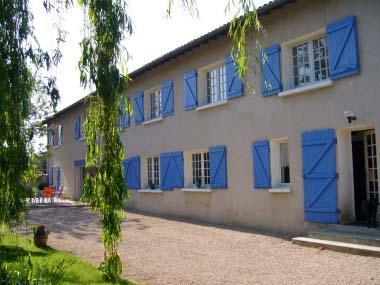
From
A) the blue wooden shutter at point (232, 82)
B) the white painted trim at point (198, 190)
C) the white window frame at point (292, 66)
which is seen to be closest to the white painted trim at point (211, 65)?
the blue wooden shutter at point (232, 82)

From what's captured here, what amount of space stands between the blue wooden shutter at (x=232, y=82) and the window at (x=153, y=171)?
5123 mm

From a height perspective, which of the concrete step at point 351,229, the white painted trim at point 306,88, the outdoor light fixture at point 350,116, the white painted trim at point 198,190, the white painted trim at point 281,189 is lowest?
the concrete step at point 351,229

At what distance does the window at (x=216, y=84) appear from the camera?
13391mm

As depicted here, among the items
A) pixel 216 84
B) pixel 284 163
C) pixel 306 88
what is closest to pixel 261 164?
pixel 284 163

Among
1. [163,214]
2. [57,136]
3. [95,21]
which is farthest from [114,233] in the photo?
[57,136]

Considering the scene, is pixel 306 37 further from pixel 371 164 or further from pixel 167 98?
pixel 167 98

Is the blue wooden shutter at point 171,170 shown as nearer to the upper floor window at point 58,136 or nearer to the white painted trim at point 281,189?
the white painted trim at point 281,189

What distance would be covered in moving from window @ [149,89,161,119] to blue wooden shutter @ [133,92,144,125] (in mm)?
336

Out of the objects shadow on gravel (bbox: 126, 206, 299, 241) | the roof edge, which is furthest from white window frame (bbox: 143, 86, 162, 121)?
shadow on gravel (bbox: 126, 206, 299, 241)

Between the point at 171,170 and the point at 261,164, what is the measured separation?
14.5ft

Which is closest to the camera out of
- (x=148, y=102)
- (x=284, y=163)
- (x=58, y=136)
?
(x=284, y=163)

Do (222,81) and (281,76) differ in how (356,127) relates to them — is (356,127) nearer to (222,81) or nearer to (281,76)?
(281,76)

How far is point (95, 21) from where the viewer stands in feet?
18.1

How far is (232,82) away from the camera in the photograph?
12430 mm
